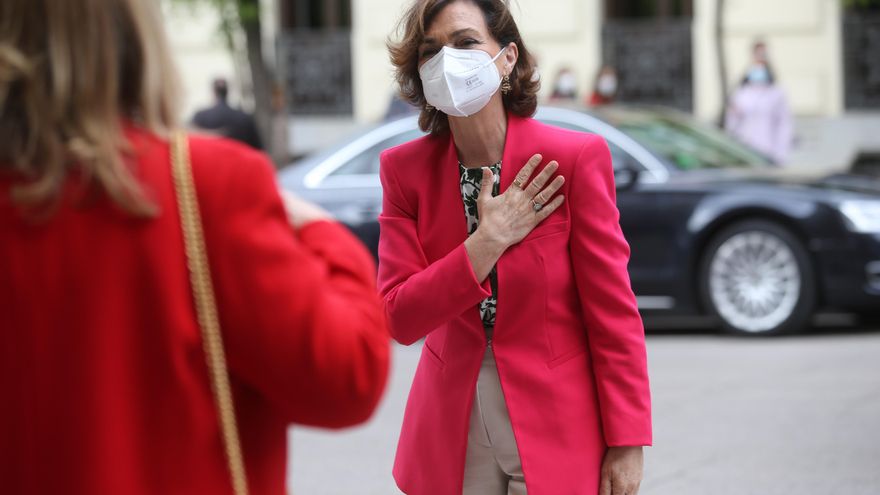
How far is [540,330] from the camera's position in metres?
3.11

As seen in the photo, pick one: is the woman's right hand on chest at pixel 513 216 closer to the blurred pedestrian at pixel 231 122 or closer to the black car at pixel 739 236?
the black car at pixel 739 236

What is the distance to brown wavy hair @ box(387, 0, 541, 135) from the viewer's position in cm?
337

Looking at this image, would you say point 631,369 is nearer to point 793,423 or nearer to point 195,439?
point 195,439

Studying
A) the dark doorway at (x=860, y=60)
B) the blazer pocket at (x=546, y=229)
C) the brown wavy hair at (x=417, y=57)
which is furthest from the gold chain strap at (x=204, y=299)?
the dark doorway at (x=860, y=60)

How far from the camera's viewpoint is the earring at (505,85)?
11.3 ft

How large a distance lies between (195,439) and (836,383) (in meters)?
7.31

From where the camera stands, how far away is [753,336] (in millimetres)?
10586

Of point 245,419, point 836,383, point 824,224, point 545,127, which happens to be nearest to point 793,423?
point 836,383

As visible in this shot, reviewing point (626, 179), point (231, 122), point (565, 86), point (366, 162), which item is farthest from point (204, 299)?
point (565, 86)

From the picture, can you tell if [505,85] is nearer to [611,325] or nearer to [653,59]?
[611,325]

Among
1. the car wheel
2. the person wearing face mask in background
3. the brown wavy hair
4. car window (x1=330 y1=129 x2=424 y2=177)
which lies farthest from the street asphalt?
the person wearing face mask in background

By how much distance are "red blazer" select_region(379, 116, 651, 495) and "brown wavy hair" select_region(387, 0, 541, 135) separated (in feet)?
0.58

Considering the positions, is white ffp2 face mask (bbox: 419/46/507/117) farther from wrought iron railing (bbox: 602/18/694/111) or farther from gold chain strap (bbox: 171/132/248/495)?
wrought iron railing (bbox: 602/18/694/111)

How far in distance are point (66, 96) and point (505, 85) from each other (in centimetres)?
177
